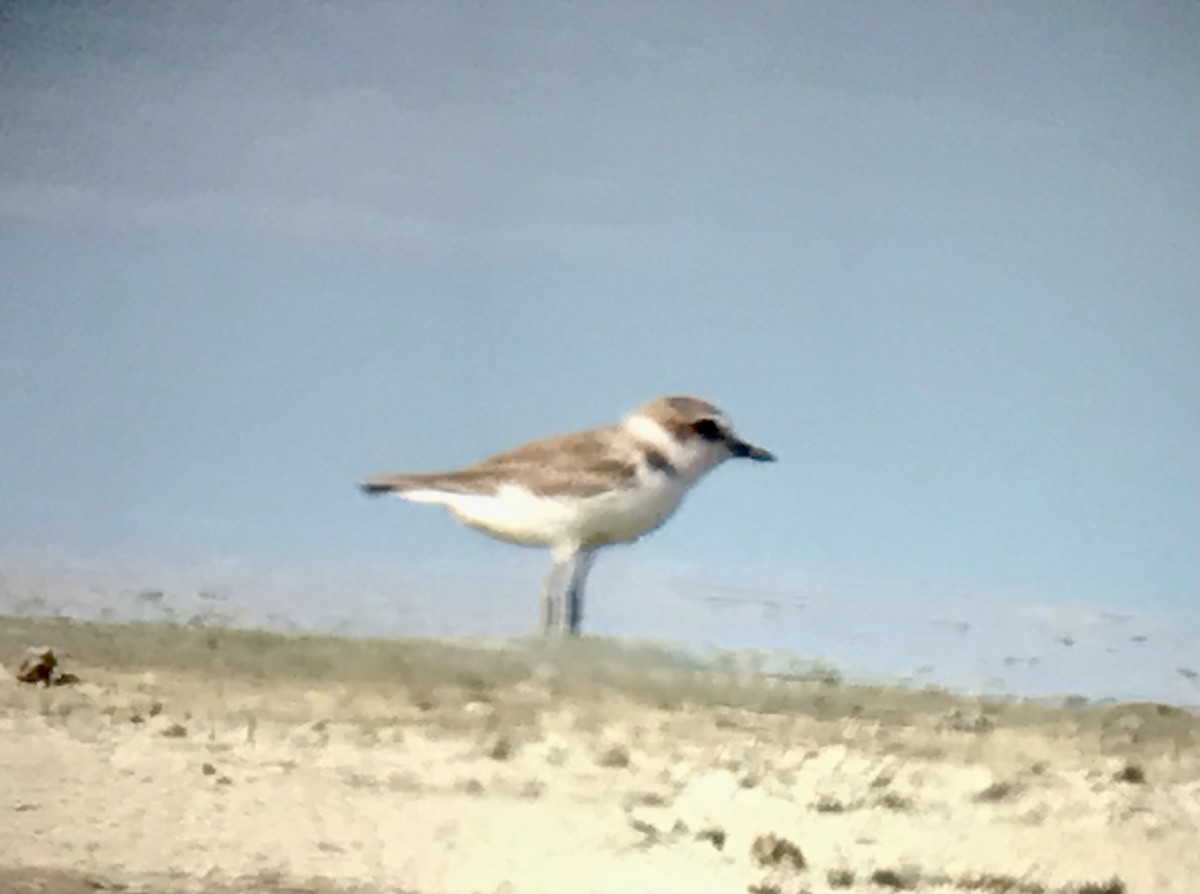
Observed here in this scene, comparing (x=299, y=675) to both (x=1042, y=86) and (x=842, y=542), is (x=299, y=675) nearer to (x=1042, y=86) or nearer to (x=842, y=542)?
(x=842, y=542)

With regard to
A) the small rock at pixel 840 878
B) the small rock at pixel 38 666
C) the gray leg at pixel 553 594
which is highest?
the gray leg at pixel 553 594

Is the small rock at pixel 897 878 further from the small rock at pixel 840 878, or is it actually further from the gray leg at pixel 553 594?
the gray leg at pixel 553 594

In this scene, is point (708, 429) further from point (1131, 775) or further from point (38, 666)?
point (38, 666)

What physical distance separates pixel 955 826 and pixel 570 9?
1042mm

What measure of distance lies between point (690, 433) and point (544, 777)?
0.41m

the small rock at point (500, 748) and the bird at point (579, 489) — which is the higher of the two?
the bird at point (579, 489)

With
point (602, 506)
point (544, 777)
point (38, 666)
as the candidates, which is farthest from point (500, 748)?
point (38, 666)

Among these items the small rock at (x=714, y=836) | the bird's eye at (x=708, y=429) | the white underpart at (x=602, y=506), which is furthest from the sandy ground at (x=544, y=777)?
the bird's eye at (x=708, y=429)

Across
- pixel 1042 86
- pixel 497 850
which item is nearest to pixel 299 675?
pixel 497 850

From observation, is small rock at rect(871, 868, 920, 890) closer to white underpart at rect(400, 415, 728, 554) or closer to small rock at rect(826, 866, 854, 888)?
small rock at rect(826, 866, 854, 888)

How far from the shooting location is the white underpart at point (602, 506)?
1579 mm

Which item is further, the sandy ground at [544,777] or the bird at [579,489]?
the bird at [579,489]

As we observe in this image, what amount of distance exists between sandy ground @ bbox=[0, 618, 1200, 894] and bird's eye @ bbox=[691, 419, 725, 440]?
0.84ft

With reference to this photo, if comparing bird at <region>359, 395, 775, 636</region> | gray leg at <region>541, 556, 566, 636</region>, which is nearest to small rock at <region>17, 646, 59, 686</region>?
bird at <region>359, 395, 775, 636</region>
